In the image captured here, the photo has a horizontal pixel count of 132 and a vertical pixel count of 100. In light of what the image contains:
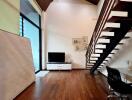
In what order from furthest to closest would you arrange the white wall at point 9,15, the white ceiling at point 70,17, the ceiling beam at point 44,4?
the white ceiling at point 70,17 → the ceiling beam at point 44,4 → the white wall at point 9,15

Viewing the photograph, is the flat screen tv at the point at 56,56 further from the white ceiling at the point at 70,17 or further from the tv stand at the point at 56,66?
the white ceiling at the point at 70,17

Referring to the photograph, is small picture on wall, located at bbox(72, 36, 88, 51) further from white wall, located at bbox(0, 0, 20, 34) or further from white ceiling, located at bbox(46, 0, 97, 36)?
white wall, located at bbox(0, 0, 20, 34)

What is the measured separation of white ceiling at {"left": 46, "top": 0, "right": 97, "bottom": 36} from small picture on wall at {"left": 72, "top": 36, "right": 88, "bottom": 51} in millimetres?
377

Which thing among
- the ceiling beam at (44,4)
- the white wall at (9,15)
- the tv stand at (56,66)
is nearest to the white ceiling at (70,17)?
the ceiling beam at (44,4)

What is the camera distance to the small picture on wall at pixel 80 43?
32.5ft

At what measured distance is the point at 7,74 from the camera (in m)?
3.79

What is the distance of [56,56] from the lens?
960 cm

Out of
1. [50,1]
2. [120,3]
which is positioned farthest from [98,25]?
[50,1]

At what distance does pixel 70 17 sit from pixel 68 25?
518mm

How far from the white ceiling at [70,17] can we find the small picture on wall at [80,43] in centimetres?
38

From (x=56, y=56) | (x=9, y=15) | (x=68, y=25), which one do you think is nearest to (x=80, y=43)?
(x=68, y=25)

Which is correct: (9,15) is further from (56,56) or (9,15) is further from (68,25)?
(68,25)

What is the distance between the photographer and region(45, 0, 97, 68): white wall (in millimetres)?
9867

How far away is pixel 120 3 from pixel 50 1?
279 inches
